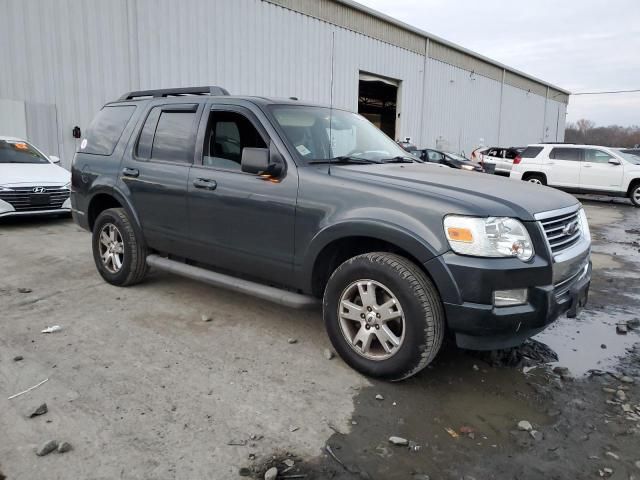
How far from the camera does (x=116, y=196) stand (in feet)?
16.0

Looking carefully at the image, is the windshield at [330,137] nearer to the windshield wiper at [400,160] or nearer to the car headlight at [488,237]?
the windshield wiper at [400,160]

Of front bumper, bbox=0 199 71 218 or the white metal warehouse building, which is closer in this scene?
front bumper, bbox=0 199 71 218

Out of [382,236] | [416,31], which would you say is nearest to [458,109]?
[416,31]

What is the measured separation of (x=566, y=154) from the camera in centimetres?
1595

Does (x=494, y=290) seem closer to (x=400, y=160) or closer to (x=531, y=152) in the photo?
(x=400, y=160)

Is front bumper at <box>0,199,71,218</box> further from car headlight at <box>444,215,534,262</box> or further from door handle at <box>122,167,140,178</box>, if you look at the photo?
car headlight at <box>444,215,534,262</box>

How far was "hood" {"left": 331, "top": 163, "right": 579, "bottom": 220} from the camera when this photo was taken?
293 centimetres

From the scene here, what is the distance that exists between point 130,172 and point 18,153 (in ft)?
20.0

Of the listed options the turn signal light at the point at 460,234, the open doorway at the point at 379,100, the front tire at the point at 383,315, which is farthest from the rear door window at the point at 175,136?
the open doorway at the point at 379,100

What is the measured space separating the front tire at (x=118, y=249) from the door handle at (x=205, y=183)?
1.09 meters

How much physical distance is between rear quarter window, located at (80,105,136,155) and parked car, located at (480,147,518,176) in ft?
53.2

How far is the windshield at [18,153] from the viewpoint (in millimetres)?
9102

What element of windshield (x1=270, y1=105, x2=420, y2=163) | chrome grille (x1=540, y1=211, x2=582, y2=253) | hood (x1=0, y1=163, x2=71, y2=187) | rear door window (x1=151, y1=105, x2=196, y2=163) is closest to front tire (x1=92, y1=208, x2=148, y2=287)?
rear door window (x1=151, y1=105, x2=196, y2=163)

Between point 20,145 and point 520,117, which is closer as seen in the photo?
point 20,145
